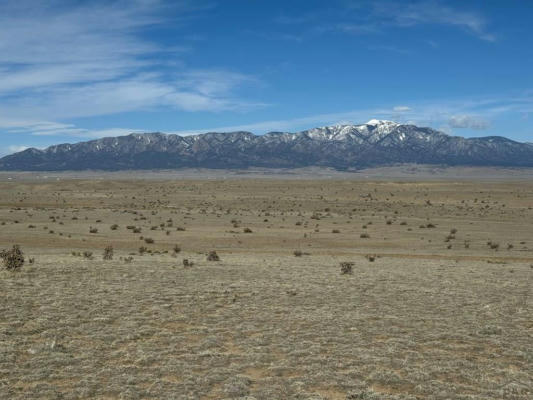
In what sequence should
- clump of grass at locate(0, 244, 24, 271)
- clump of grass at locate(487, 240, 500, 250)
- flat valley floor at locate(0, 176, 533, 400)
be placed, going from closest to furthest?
flat valley floor at locate(0, 176, 533, 400) < clump of grass at locate(0, 244, 24, 271) < clump of grass at locate(487, 240, 500, 250)

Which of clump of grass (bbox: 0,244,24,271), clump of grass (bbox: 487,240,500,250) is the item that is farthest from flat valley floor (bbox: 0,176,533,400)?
clump of grass (bbox: 487,240,500,250)

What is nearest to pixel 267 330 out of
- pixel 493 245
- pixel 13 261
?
pixel 13 261

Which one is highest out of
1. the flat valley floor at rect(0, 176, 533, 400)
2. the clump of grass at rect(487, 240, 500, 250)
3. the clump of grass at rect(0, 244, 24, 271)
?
the clump of grass at rect(0, 244, 24, 271)

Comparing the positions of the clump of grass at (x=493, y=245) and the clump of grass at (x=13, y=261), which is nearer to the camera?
the clump of grass at (x=13, y=261)

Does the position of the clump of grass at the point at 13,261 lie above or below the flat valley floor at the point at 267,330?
above

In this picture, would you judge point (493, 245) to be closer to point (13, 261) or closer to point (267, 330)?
point (267, 330)

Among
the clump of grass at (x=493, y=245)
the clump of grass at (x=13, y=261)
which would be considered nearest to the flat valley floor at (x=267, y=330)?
the clump of grass at (x=13, y=261)

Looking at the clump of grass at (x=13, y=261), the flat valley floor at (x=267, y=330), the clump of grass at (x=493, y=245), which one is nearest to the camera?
the flat valley floor at (x=267, y=330)

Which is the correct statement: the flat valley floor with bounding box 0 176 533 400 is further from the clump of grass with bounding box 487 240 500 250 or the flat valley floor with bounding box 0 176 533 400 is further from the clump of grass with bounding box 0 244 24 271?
the clump of grass with bounding box 487 240 500 250

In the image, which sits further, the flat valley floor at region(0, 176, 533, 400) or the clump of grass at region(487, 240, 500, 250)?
the clump of grass at region(487, 240, 500, 250)

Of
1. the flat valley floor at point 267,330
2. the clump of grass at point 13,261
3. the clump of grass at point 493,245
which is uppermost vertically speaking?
the clump of grass at point 13,261

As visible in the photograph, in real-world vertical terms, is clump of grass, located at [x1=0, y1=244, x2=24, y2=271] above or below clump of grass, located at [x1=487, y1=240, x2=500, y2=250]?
above

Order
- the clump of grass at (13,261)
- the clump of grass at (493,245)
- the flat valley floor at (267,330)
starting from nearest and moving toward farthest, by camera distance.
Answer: the flat valley floor at (267,330), the clump of grass at (13,261), the clump of grass at (493,245)

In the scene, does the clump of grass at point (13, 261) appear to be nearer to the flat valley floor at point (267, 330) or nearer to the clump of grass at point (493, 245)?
the flat valley floor at point (267, 330)
